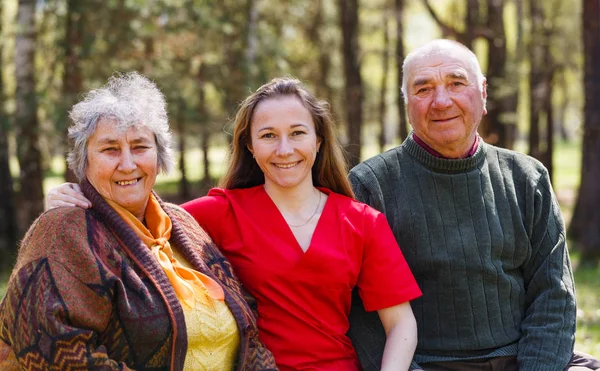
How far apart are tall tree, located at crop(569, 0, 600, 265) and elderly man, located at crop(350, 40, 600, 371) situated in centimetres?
755

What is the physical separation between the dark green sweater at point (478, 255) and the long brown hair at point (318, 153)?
0.18 metres

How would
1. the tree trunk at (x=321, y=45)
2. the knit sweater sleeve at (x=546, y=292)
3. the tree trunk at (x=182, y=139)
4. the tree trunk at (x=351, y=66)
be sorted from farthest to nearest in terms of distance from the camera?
the tree trunk at (x=321, y=45) < the tree trunk at (x=351, y=66) < the tree trunk at (x=182, y=139) < the knit sweater sleeve at (x=546, y=292)

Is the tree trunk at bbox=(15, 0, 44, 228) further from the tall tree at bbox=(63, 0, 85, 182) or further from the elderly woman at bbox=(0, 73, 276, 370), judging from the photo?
the elderly woman at bbox=(0, 73, 276, 370)

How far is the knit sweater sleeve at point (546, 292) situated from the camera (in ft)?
10.8

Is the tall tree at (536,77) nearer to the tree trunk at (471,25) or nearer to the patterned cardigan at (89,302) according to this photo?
the tree trunk at (471,25)

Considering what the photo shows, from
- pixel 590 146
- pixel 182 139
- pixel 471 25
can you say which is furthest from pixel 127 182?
pixel 182 139

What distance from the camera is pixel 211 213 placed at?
3.29 meters

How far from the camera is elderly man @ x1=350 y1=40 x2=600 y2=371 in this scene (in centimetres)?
337

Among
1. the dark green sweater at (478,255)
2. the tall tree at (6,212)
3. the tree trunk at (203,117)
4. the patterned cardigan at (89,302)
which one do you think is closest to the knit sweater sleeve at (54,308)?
the patterned cardigan at (89,302)

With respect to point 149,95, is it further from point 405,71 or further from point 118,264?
point 405,71

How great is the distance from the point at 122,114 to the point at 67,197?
391 millimetres

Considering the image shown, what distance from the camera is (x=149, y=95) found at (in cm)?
292

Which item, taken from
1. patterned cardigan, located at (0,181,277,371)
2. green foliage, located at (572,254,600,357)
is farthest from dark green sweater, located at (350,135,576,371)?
green foliage, located at (572,254,600,357)

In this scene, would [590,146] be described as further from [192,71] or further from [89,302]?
[89,302]
